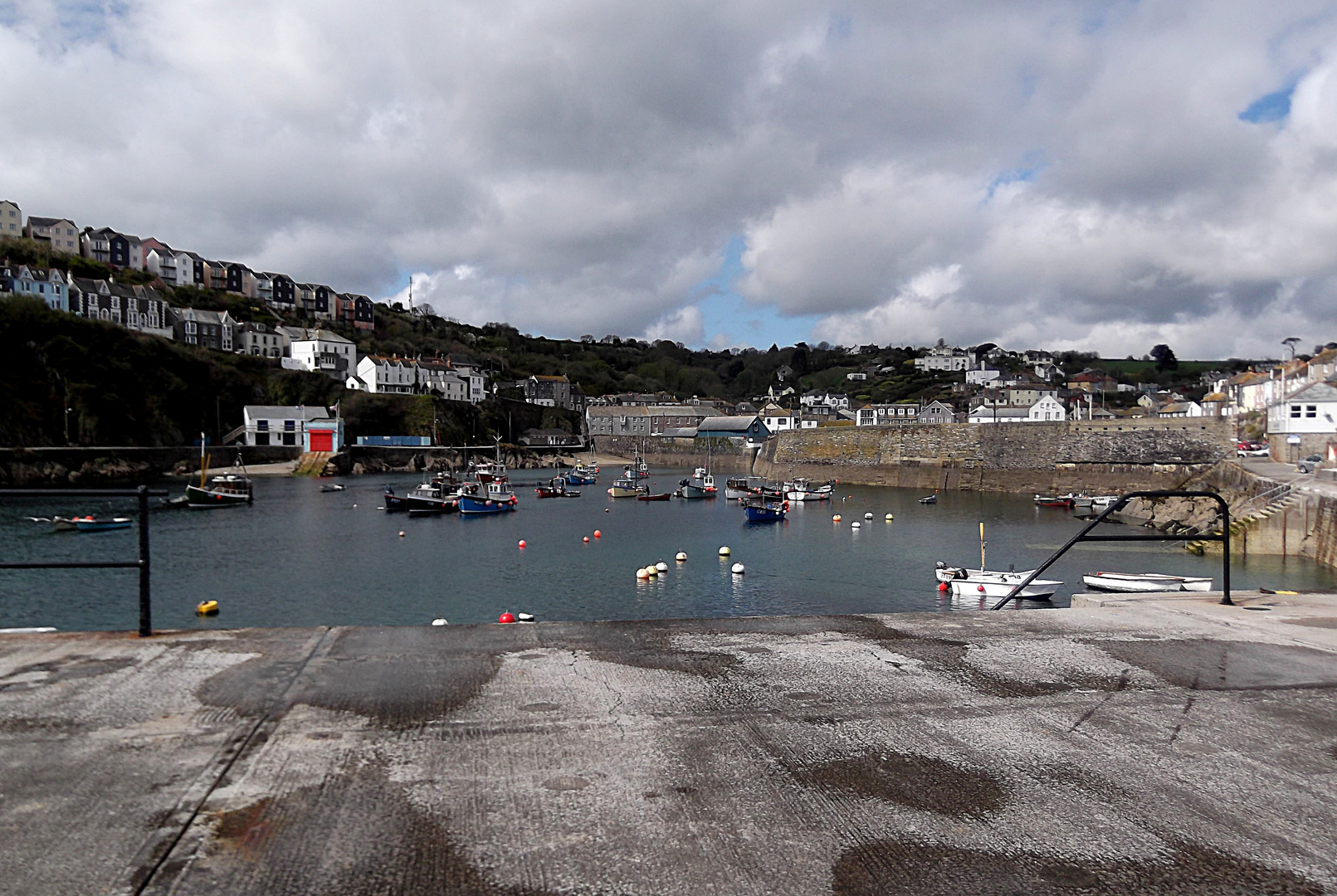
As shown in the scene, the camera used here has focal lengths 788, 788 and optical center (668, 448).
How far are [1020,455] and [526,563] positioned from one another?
52.8 meters

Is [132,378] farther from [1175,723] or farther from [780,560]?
[1175,723]

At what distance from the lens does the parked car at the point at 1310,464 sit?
3974 cm

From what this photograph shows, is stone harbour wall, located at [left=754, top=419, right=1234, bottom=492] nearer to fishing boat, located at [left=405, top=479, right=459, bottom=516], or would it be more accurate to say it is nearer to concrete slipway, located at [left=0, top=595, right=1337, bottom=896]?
fishing boat, located at [left=405, top=479, right=459, bottom=516]

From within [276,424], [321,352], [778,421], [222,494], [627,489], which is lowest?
[627,489]

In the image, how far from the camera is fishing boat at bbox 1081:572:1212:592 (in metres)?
23.2

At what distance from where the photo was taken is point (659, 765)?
3.35m

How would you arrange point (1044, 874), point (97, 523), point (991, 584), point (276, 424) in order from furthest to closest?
point (276, 424), point (97, 523), point (991, 584), point (1044, 874)

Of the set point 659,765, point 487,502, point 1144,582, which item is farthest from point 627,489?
point 659,765

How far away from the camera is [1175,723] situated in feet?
12.9

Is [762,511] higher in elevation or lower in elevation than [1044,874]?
lower

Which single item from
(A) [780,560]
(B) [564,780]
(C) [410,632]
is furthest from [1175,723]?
(A) [780,560]

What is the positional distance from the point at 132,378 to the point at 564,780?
98323 mm

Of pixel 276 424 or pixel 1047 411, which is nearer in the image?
pixel 276 424

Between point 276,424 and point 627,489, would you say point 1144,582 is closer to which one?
point 627,489
